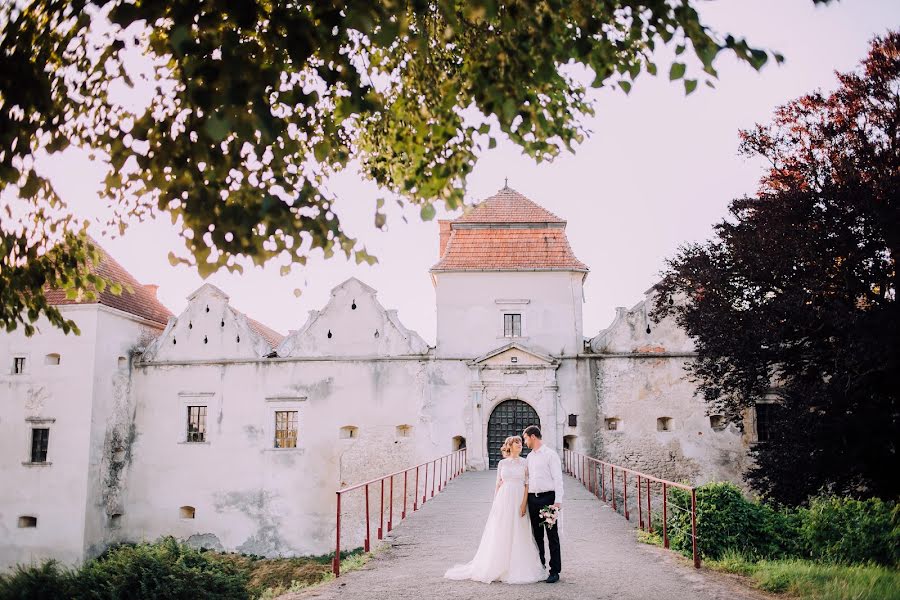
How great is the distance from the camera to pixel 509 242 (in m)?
23.8

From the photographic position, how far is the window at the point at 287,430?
23500mm

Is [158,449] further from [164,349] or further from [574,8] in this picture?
[574,8]

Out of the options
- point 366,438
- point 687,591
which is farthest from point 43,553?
point 687,591

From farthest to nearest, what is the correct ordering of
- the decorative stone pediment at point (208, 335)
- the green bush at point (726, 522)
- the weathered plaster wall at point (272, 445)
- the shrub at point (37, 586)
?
the decorative stone pediment at point (208, 335)
the weathered plaster wall at point (272, 445)
the shrub at point (37, 586)
the green bush at point (726, 522)

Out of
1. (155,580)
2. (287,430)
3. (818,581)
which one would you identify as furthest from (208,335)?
(818,581)

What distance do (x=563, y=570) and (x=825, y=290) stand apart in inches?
347

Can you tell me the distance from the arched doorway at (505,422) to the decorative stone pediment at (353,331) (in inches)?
129

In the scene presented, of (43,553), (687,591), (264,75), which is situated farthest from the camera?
(43,553)

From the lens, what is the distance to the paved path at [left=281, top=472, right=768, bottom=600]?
6.65 metres

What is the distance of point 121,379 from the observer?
A: 2414 cm

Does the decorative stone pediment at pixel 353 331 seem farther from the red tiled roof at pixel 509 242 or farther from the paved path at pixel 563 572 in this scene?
the paved path at pixel 563 572

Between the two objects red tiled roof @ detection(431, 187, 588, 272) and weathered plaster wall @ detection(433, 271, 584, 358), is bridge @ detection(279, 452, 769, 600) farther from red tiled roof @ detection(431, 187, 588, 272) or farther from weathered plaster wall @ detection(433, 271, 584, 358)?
red tiled roof @ detection(431, 187, 588, 272)

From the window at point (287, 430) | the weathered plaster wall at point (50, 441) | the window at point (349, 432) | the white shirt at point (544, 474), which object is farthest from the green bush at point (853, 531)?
the weathered plaster wall at point (50, 441)

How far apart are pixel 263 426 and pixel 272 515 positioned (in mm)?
2878
